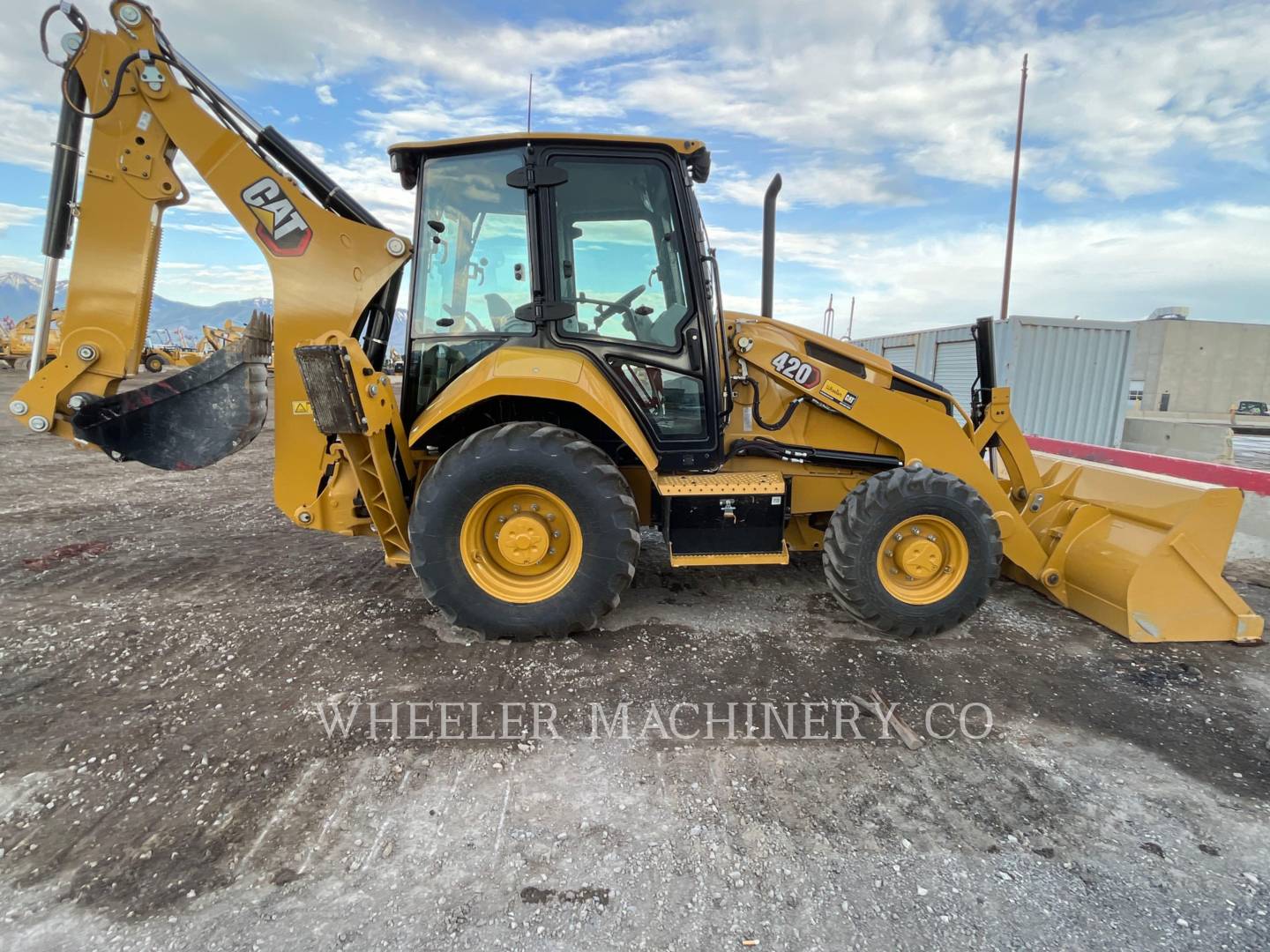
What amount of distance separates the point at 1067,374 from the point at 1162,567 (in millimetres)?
7093

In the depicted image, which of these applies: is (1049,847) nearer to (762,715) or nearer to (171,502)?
→ (762,715)

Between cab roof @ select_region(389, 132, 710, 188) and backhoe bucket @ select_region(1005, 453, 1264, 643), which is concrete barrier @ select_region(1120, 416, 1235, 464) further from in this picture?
cab roof @ select_region(389, 132, 710, 188)

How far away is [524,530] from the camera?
3.34 meters

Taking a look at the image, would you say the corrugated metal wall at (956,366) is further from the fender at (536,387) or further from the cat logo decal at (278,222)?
the cat logo decal at (278,222)

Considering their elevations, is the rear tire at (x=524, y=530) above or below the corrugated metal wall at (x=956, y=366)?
below

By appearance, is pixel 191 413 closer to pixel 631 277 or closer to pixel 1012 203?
pixel 631 277

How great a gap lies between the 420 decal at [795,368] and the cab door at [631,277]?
0.45m

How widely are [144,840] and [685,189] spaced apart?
140 inches

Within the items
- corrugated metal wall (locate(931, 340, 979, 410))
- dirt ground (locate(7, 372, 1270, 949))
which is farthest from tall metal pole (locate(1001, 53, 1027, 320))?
dirt ground (locate(7, 372, 1270, 949))

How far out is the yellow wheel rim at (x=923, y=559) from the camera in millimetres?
3514

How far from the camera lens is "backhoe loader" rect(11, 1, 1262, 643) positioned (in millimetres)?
3230

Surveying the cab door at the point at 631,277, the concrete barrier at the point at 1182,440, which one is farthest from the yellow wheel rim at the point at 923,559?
the concrete barrier at the point at 1182,440

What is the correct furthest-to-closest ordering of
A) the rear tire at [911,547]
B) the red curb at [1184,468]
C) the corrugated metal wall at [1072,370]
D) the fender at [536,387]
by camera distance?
the corrugated metal wall at [1072,370], the red curb at [1184,468], the rear tire at [911,547], the fender at [536,387]

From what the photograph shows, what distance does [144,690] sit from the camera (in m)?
2.86
